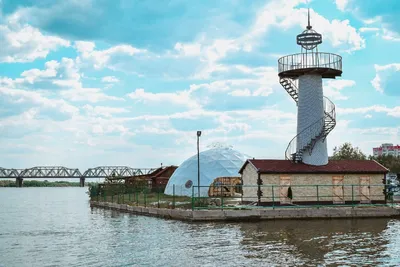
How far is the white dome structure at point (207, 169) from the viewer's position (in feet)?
182

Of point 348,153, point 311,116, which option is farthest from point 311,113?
point 348,153

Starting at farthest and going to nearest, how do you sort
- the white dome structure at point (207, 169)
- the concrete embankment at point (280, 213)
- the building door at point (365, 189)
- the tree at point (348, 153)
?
1. the tree at point (348, 153)
2. the white dome structure at point (207, 169)
3. the building door at point (365, 189)
4. the concrete embankment at point (280, 213)

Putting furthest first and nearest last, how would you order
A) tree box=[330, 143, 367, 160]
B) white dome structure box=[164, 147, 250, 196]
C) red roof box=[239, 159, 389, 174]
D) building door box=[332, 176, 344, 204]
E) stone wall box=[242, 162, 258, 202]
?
1. tree box=[330, 143, 367, 160]
2. white dome structure box=[164, 147, 250, 196]
3. building door box=[332, 176, 344, 204]
4. stone wall box=[242, 162, 258, 202]
5. red roof box=[239, 159, 389, 174]

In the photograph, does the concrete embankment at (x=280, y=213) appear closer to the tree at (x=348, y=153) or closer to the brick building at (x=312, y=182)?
the brick building at (x=312, y=182)

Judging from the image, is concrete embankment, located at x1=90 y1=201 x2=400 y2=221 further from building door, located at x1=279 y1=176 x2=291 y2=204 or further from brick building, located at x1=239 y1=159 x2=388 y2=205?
building door, located at x1=279 y1=176 x2=291 y2=204

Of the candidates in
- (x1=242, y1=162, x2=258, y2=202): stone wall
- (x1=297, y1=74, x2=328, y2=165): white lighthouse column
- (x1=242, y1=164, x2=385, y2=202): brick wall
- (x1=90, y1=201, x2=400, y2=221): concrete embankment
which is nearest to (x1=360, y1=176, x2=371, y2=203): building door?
(x1=242, y1=164, x2=385, y2=202): brick wall

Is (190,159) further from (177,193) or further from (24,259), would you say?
(24,259)

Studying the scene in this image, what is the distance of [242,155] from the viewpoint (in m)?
61.5

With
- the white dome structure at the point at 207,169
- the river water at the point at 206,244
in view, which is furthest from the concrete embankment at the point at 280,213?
the white dome structure at the point at 207,169

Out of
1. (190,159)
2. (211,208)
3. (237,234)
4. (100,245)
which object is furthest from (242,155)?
(100,245)

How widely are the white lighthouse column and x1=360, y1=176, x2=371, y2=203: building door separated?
335 cm

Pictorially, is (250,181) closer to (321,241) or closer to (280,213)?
(280,213)

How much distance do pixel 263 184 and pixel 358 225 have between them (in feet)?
29.7

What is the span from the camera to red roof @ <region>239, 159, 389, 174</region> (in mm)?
40406
